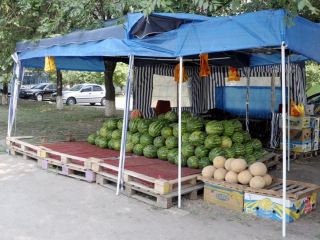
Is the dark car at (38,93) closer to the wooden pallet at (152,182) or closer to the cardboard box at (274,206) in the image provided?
the wooden pallet at (152,182)

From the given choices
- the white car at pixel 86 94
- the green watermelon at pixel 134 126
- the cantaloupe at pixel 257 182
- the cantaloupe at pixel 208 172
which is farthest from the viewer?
the white car at pixel 86 94

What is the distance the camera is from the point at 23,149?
9.47 meters

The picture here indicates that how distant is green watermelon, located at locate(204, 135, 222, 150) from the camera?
24.3 ft

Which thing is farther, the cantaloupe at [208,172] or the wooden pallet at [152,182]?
the cantaloupe at [208,172]

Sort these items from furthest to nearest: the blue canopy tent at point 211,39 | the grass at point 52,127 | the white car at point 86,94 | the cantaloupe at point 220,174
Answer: the white car at point 86,94, the grass at point 52,127, the cantaloupe at point 220,174, the blue canopy tent at point 211,39

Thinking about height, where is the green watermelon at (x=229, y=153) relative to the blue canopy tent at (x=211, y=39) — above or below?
below

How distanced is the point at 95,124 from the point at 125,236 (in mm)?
11297

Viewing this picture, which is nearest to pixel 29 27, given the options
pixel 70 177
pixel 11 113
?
pixel 11 113

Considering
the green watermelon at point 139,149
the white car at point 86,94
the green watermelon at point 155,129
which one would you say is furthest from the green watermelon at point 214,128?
the white car at point 86,94

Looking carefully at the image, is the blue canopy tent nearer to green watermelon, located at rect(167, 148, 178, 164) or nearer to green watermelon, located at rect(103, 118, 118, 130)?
green watermelon, located at rect(167, 148, 178, 164)

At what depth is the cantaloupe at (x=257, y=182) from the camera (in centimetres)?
582

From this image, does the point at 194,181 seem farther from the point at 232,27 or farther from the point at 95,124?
the point at 95,124

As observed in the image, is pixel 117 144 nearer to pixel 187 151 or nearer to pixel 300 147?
pixel 187 151

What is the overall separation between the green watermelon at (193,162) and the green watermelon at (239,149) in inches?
28.0
